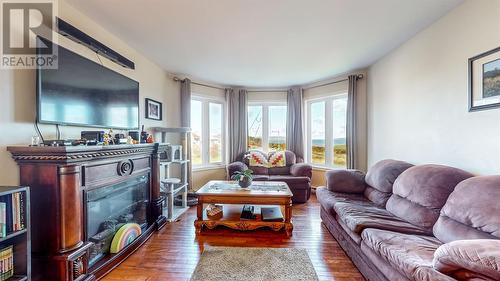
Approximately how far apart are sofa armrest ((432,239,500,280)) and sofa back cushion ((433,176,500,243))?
38 cm

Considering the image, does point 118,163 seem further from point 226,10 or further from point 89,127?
point 226,10

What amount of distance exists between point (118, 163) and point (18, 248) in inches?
36.2

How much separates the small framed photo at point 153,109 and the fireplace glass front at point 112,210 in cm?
114

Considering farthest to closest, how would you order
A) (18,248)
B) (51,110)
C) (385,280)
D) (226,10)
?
→ (226,10) < (51,110) < (385,280) < (18,248)

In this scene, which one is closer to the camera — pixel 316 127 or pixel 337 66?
pixel 337 66

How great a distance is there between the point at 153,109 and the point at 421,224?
12.2ft

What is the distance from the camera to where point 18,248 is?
1.43 metres

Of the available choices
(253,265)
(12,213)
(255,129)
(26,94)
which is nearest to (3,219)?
(12,213)

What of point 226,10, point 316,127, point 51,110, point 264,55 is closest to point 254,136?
point 316,127

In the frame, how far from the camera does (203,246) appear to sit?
2.47 meters

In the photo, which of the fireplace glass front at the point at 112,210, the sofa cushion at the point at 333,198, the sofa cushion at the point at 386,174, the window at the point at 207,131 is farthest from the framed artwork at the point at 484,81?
the window at the point at 207,131

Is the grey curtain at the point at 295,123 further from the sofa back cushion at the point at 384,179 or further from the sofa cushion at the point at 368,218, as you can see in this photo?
the sofa cushion at the point at 368,218

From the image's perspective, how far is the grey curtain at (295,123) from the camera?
497 cm

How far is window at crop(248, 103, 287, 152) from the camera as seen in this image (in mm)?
5312
